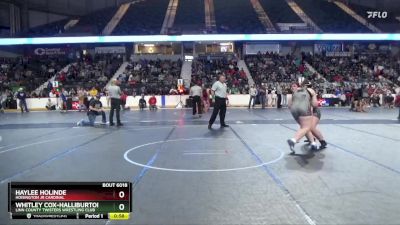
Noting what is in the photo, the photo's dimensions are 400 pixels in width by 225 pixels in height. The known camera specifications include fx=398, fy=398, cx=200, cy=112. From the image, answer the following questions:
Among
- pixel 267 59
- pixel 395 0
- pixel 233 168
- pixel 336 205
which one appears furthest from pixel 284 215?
pixel 395 0

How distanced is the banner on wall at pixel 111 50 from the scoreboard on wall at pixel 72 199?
34.7 metres

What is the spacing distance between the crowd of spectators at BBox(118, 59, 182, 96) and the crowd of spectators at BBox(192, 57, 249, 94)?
5.37 ft

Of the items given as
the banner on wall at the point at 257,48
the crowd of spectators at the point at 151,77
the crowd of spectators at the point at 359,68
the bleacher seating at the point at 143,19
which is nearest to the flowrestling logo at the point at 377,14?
the crowd of spectators at the point at 359,68

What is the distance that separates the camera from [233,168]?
635 cm

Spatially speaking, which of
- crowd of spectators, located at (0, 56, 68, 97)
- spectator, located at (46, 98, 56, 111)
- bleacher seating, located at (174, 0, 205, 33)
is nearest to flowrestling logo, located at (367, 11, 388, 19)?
bleacher seating, located at (174, 0, 205, 33)

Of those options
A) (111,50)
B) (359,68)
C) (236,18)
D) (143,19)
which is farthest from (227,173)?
(143,19)

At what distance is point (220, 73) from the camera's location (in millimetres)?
29141

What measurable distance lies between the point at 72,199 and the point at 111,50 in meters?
35.7

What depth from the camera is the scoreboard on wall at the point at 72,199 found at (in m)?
3.05

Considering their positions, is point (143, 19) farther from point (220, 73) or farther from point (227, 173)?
point (227, 173)

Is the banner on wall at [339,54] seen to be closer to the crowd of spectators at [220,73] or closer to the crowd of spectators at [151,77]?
the crowd of spectators at [220,73]

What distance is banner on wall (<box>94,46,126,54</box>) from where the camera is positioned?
36.9m

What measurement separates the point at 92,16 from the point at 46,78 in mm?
13016

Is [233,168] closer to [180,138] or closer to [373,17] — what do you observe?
[180,138]
